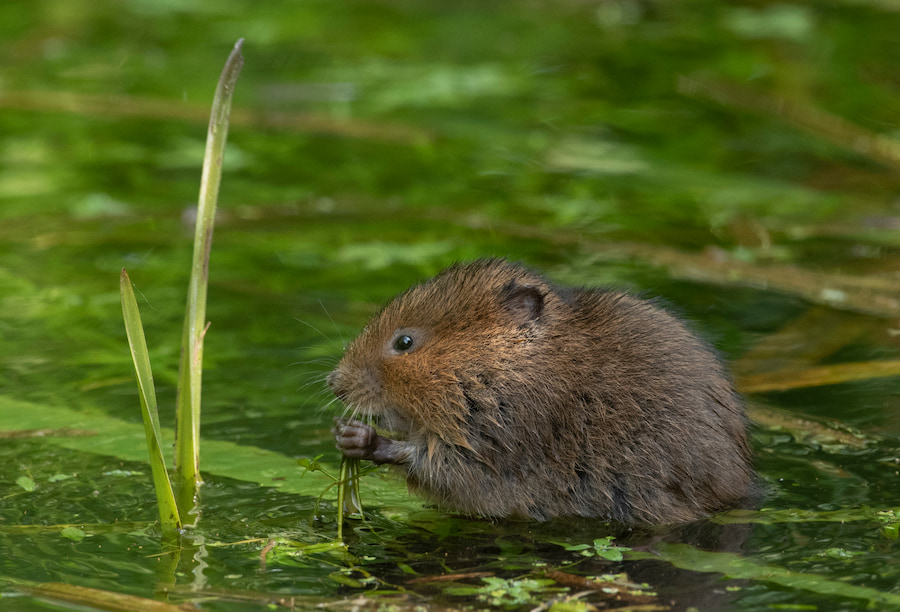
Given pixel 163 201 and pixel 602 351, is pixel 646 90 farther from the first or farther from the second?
pixel 602 351

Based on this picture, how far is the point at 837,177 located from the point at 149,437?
279 inches

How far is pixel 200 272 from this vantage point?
4.52 metres

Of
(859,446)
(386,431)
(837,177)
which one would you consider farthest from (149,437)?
(837,177)

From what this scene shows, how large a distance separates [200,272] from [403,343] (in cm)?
100

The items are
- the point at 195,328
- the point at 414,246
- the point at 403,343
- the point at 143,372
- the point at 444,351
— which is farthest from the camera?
the point at 414,246

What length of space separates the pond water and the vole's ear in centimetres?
85

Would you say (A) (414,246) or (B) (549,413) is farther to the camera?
(A) (414,246)

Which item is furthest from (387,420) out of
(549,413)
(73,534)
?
(73,534)

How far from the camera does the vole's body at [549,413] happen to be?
485cm

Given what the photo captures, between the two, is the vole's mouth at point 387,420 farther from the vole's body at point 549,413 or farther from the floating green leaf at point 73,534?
the floating green leaf at point 73,534

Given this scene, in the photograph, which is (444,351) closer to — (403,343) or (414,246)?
(403,343)

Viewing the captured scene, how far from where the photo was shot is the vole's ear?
5.10 m

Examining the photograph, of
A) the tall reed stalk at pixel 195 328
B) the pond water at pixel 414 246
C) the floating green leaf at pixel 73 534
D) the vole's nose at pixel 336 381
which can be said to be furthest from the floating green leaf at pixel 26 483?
the vole's nose at pixel 336 381

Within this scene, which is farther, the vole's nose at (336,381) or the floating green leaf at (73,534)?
the vole's nose at (336,381)
